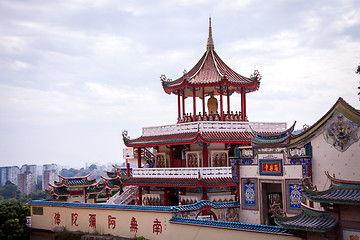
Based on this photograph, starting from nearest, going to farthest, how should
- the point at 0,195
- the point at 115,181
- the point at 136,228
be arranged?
the point at 136,228
the point at 115,181
the point at 0,195

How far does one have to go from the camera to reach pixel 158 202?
96.4 ft

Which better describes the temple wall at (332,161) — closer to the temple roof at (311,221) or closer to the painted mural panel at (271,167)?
the painted mural panel at (271,167)

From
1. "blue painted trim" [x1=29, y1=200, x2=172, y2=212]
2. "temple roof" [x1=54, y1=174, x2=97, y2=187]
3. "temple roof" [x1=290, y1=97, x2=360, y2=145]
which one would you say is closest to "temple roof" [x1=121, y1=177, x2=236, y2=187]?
"blue painted trim" [x1=29, y1=200, x2=172, y2=212]

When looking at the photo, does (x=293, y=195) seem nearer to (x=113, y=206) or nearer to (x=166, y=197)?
(x=113, y=206)

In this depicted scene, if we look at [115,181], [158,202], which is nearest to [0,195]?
[115,181]

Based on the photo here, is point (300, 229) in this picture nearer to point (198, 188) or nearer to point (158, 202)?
point (198, 188)

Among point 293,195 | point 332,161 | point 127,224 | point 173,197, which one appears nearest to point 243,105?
point 173,197

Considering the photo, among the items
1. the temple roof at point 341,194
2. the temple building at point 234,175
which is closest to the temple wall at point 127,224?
the temple building at point 234,175

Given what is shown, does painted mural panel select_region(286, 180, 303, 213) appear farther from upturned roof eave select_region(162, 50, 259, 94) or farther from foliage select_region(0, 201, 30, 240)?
foliage select_region(0, 201, 30, 240)

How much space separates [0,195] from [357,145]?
12286 cm

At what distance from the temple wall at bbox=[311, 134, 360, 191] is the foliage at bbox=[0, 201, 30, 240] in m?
19.0

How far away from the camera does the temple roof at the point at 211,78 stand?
28766mm

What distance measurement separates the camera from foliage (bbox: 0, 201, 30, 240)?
90.9ft

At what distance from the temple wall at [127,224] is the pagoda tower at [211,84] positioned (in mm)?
9121
